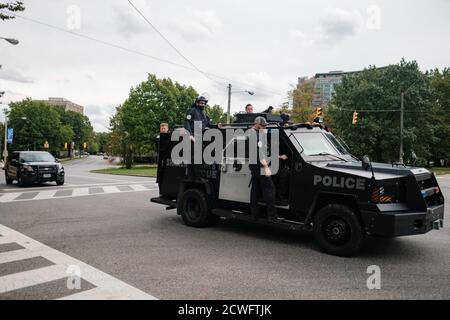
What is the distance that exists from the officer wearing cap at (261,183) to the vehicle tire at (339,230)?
2.61 ft

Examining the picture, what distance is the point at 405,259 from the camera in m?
5.82

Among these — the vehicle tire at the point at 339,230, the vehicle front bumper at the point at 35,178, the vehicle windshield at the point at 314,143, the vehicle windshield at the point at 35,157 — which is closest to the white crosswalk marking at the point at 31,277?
the vehicle tire at the point at 339,230

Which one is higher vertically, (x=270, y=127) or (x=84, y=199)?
(x=270, y=127)

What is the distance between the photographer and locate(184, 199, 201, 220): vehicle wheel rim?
8.15 meters

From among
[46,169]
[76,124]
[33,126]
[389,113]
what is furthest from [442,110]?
[76,124]

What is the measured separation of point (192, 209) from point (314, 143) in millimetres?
3017

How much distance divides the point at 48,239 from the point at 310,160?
4.82 metres

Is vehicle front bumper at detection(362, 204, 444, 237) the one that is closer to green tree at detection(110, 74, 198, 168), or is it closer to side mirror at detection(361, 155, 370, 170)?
side mirror at detection(361, 155, 370, 170)

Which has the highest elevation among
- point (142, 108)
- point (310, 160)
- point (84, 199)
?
point (142, 108)

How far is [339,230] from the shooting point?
230 inches

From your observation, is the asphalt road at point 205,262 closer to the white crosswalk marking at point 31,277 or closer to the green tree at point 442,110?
the white crosswalk marking at point 31,277
